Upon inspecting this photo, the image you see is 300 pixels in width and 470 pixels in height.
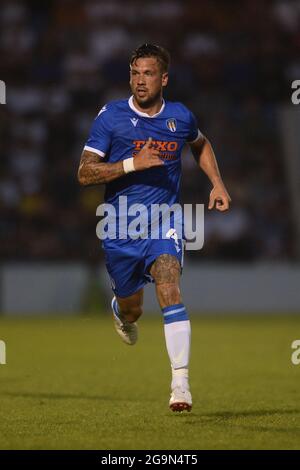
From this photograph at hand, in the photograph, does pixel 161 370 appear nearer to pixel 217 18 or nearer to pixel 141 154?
pixel 141 154

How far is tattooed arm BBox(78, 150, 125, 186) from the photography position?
740 centimetres

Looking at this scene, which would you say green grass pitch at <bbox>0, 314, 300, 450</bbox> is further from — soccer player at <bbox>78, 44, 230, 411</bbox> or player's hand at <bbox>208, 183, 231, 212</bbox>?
player's hand at <bbox>208, 183, 231, 212</bbox>

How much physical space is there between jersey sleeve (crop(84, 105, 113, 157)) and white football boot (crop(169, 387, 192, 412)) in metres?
1.78

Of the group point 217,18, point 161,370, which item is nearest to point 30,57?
point 217,18

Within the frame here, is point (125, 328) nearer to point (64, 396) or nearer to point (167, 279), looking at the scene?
point (64, 396)

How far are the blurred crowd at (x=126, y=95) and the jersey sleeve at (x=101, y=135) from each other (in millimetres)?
12088

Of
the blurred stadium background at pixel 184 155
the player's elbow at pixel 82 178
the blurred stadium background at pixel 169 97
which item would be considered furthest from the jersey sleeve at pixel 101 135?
the blurred stadium background at pixel 169 97

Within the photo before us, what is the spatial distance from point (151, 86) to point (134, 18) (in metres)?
18.1

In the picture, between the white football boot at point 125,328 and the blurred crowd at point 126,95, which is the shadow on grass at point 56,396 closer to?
the white football boot at point 125,328

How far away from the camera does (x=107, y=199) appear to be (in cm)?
812

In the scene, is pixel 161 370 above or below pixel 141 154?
below

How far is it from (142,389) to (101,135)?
279cm

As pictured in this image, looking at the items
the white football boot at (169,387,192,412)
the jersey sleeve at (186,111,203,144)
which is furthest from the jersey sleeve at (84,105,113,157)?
the white football boot at (169,387,192,412)

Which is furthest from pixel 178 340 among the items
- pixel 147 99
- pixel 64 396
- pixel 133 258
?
pixel 64 396
